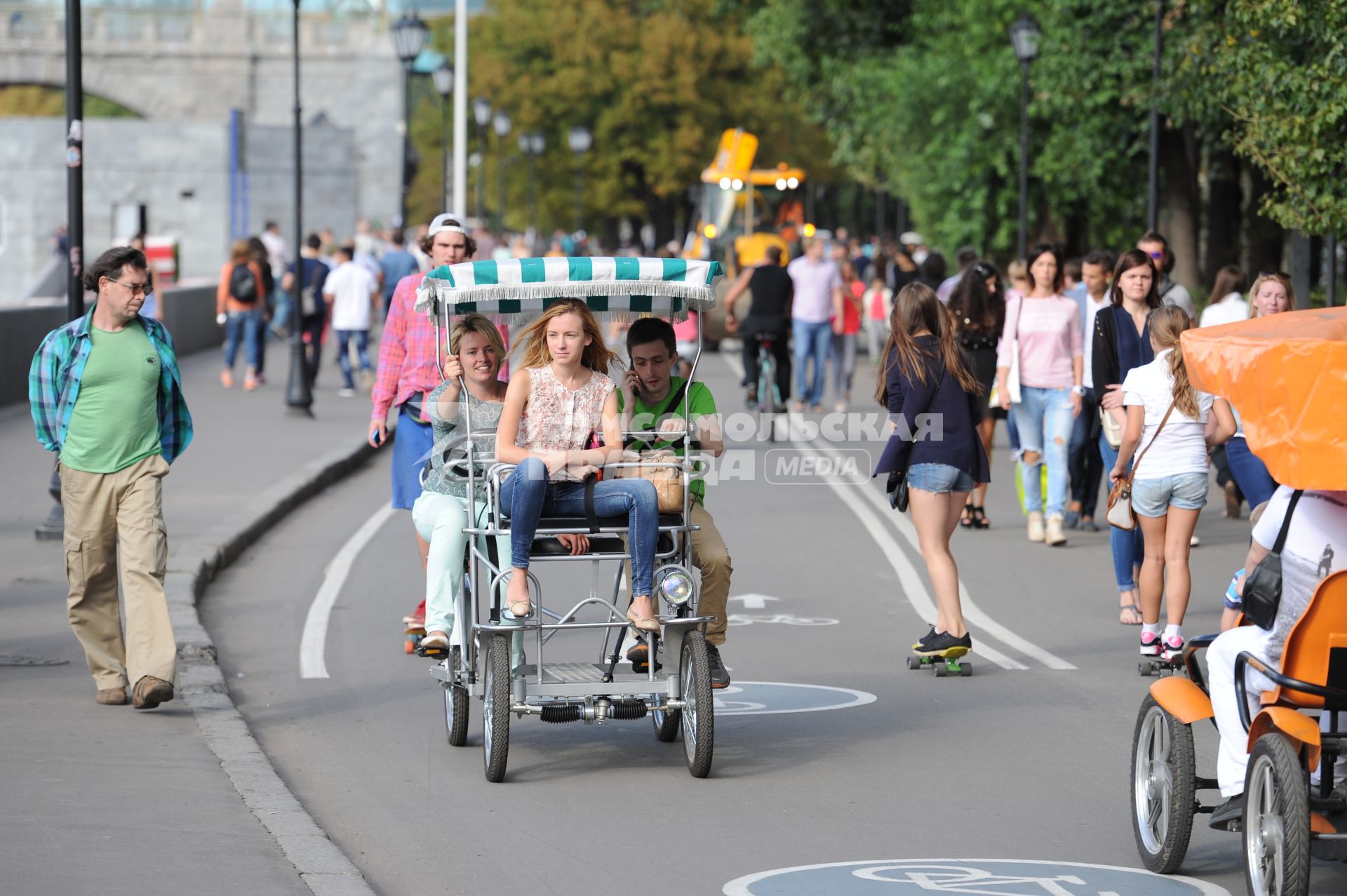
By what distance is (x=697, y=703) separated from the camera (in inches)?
285

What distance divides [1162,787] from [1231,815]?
0.42m

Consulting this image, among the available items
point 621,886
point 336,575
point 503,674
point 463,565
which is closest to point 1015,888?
point 621,886

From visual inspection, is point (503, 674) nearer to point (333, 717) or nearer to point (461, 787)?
point (461, 787)

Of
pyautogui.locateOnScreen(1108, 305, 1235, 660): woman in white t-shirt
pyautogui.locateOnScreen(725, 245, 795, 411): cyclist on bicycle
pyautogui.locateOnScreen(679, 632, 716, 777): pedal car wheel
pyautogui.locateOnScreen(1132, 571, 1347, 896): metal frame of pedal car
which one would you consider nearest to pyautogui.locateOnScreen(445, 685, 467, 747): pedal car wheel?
pyautogui.locateOnScreen(679, 632, 716, 777): pedal car wheel

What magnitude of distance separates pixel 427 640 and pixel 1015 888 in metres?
3.14

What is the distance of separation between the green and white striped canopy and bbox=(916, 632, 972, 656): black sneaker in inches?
94.8

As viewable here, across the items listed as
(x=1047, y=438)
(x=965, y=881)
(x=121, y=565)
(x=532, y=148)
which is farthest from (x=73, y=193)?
(x=532, y=148)

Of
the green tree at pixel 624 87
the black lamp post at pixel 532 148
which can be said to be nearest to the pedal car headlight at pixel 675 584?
the black lamp post at pixel 532 148

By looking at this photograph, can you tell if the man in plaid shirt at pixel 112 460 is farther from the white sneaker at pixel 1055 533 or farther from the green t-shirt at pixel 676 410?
the white sneaker at pixel 1055 533

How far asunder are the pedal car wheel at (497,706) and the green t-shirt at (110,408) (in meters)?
2.11

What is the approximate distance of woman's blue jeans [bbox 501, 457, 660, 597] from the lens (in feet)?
23.9

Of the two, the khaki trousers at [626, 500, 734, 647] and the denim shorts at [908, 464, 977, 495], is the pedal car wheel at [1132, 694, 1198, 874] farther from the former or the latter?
the denim shorts at [908, 464, 977, 495]

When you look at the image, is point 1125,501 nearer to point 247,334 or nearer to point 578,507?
point 578,507

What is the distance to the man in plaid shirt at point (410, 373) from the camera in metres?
9.84
